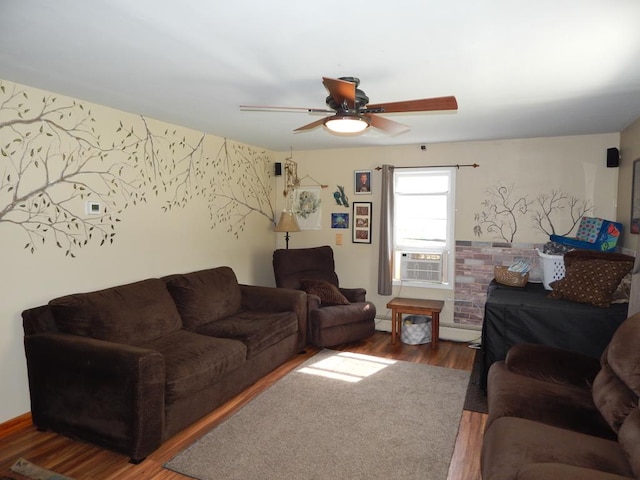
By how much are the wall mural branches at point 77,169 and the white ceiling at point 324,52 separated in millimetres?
212

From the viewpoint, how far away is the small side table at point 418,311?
447 centimetres

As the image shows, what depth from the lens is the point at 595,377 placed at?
2461 mm

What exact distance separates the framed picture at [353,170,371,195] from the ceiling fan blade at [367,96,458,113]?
9.23ft

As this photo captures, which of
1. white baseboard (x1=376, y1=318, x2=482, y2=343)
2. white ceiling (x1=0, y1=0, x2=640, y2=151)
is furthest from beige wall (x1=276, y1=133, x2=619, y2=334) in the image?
white ceiling (x1=0, y1=0, x2=640, y2=151)

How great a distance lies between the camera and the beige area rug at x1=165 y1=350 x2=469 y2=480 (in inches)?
95.0

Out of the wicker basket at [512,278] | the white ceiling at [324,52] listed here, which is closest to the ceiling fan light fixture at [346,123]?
the white ceiling at [324,52]

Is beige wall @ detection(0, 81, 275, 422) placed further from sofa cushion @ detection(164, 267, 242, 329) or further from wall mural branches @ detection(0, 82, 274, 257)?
sofa cushion @ detection(164, 267, 242, 329)

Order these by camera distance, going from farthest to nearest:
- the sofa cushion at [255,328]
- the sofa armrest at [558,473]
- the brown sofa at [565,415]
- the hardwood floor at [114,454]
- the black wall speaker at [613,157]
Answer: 1. the black wall speaker at [613,157]
2. the sofa cushion at [255,328]
3. the hardwood floor at [114,454]
4. the brown sofa at [565,415]
5. the sofa armrest at [558,473]

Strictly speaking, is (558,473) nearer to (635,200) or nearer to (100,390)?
(100,390)

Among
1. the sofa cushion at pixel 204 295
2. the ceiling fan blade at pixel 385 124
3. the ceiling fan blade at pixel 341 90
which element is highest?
the ceiling fan blade at pixel 341 90

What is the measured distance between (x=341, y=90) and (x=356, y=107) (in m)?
0.32

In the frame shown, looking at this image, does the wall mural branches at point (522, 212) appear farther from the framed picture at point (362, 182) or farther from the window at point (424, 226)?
the framed picture at point (362, 182)

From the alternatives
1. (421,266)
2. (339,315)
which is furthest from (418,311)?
(339,315)

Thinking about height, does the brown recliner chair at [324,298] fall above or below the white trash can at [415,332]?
above
